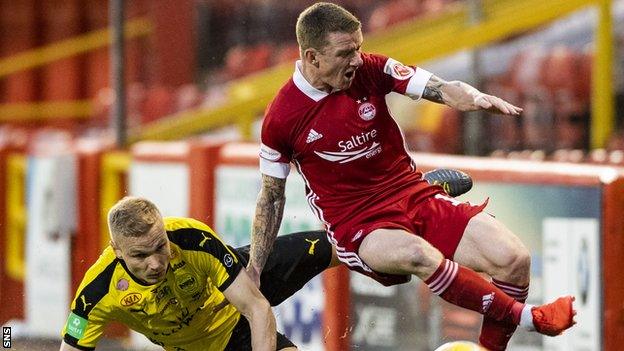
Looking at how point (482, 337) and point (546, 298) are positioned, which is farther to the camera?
point (546, 298)

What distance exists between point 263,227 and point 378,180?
64 centimetres

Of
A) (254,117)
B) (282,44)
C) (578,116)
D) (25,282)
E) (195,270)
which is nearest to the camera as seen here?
(195,270)

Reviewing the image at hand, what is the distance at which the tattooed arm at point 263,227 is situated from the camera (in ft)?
23.9

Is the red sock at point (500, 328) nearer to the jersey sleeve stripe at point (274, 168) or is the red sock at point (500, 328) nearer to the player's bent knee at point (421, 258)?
the player's bent knee at point (421, 258)

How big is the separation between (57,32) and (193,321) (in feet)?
52.3

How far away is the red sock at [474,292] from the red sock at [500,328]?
0.13 m

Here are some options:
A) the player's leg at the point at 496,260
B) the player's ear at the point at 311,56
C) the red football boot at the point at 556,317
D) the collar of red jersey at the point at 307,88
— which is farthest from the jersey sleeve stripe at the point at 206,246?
the red football boot at the point at 556,317

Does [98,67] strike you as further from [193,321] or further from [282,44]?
[193,321]

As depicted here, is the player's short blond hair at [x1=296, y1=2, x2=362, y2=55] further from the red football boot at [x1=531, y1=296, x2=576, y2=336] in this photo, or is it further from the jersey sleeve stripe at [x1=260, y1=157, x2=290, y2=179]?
the red football boot at [x1=531, y1=296, x2=576, y2=336]

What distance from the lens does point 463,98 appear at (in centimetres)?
682

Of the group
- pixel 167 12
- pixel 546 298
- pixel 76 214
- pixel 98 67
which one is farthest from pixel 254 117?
pixel 98 67

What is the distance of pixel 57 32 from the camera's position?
73.9 feet

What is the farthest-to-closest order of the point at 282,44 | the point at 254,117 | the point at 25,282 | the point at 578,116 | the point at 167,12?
the point at 167,12
the point at 282,44
the point at 25,282
the point at 254,117
the point at 578,116

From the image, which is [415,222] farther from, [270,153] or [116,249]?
[116,249]
